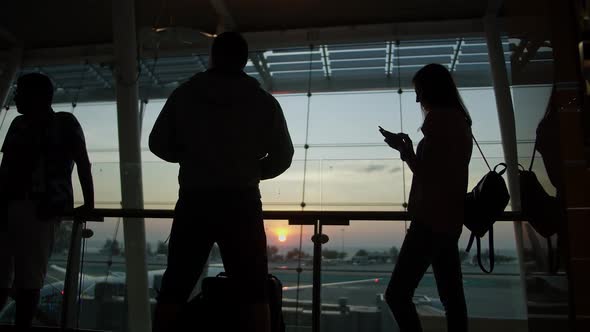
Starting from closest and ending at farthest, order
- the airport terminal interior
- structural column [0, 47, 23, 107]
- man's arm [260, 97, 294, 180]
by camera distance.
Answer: man's arm [260, 97, 294, 180]
the airport terminal interior
structural column [0, 47, 23, 107]

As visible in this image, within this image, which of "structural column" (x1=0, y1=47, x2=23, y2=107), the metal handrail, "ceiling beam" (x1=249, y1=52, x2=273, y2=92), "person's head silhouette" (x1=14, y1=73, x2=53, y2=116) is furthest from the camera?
"ceiling beam" (x1=249, y1=52, x2=273, y2=92)

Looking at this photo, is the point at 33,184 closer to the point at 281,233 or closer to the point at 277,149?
the point at 277,149

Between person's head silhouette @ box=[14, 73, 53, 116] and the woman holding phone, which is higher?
person's head silhouette @ box=[14, 73, 53, 116]

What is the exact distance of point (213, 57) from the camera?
4.44 feet

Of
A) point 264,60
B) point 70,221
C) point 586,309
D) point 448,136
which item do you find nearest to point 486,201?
point 448,136

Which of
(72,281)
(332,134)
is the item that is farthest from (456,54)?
(72,281)

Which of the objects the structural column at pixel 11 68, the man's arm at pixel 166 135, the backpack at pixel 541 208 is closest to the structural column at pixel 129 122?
the structural column at pixel 11 68

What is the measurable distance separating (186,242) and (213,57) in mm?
579

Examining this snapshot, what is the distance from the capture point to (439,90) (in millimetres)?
1621

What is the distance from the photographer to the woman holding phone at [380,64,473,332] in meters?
1.51

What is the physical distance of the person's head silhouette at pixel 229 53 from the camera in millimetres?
1324

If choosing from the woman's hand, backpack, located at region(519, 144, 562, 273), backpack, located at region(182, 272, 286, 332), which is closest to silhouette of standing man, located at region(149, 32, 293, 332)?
backpack, located at region(182, 272, 286, 332)

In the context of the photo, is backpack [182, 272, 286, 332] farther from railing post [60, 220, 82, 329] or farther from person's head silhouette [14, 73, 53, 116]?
railing post [60, 220, 82, 329]

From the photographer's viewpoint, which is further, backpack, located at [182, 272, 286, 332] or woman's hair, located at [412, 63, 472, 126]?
woman's hair, located at [412, 63, 472, 126]
